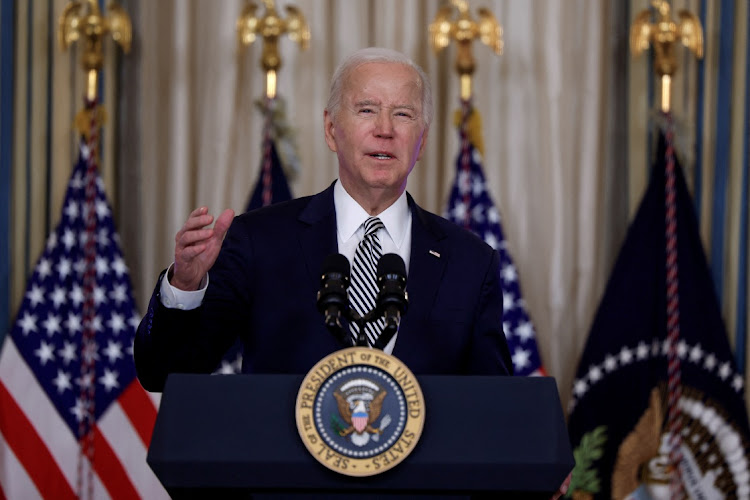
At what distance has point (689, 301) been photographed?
5379 millimetres

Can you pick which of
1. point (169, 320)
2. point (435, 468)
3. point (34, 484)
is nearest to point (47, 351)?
point (34, 484)

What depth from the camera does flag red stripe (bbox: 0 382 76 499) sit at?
5293mm

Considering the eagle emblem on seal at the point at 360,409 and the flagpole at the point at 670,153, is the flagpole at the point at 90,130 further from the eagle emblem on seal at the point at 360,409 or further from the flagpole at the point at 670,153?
the eagle emblem on seal at the point at 360,409

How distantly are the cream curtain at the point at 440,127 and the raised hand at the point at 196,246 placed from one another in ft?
12.3

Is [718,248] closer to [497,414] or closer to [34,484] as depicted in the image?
[34,484]

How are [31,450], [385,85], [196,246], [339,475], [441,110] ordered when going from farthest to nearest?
[441,110], [31,450], [385,85], [196,246], [339,475]

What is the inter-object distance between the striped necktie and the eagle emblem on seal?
1.73 feet

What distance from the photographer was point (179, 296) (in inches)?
84.0

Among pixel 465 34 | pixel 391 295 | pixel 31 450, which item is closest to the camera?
pixel 391 295

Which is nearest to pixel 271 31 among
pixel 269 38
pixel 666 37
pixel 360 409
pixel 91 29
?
pixel 269 38

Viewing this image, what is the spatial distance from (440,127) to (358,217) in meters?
3.39

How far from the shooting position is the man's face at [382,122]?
244cm

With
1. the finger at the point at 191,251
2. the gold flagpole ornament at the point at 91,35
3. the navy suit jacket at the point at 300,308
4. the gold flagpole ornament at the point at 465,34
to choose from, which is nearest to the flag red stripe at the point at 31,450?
the gold flagpole ornament at the point at 91,35

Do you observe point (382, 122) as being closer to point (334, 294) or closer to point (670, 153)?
point (334, 294)
